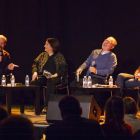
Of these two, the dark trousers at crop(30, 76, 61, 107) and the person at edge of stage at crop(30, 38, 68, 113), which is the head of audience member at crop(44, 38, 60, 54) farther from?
the dark trousers at crop(30, 76, 61, 107)

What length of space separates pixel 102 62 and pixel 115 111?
2.63m

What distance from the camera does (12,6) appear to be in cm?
515

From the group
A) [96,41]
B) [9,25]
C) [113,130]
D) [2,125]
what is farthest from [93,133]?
[9,25]

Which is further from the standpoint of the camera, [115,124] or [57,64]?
[57,64]

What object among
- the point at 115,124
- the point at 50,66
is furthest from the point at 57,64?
the point at 115,124

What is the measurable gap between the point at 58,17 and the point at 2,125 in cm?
405

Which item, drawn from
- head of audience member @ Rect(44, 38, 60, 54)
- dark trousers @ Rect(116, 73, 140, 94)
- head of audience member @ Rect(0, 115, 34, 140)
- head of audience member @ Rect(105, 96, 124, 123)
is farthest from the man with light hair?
head of audience member @ Rect(0, 115, 34, 140)

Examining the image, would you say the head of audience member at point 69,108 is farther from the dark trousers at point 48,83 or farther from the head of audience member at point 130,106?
the dark trousers at point 48,83

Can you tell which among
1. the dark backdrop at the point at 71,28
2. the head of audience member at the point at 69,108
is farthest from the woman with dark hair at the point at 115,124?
the dark backdrop at the point at 71,28

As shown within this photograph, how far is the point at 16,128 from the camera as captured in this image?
3.96 feet

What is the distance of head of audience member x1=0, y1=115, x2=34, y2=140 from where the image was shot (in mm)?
1174

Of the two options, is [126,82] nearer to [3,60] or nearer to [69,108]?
[3,60]

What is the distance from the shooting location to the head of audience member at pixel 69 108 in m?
1.77

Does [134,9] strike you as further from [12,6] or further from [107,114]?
[107,114]
